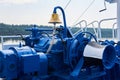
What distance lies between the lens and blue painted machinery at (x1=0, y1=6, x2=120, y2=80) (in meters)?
2.73

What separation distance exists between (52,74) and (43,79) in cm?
19

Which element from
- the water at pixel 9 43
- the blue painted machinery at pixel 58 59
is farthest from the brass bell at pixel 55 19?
the water at pixel 9 43

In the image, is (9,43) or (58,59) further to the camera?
(9,43)

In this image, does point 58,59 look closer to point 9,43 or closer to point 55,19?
point 55,19

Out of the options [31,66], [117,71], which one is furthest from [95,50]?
[117,71]

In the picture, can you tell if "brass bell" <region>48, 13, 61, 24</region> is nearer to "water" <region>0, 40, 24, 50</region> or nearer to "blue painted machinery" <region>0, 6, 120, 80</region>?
"blue painted machinery" <region>0, 6, 120, 80</region>

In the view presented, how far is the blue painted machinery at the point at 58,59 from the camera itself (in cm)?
273

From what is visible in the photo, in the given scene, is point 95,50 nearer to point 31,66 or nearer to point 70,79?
point 70,79

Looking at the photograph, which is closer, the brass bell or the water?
the brass bell

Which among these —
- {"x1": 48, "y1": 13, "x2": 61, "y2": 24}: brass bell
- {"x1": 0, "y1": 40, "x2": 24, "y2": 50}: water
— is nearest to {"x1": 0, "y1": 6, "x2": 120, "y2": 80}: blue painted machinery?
{"x1": 48, "y1": 13, "x2": 61, "y2": 24}: brass bell

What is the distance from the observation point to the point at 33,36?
3.62 metres

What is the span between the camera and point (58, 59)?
127 inches

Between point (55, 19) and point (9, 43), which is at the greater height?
point (55, 19)

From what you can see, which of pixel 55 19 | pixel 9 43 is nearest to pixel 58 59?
pixel 55 19
